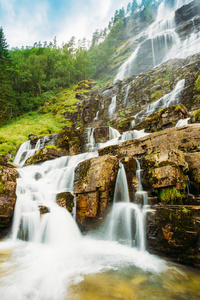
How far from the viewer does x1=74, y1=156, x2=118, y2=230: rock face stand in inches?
217

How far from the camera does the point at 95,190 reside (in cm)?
566

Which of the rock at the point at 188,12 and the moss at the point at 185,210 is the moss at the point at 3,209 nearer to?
the moss at the point at 185,210

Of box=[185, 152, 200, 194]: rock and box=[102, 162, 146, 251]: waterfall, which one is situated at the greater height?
box=[185, 152, 200, 194]: rock

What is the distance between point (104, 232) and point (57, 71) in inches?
1512

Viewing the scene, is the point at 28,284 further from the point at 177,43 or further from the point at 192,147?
the point at 177,43

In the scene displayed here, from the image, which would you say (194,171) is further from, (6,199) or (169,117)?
(6,199)

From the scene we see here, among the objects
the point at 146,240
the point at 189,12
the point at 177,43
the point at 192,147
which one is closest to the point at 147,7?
the point at 189,12

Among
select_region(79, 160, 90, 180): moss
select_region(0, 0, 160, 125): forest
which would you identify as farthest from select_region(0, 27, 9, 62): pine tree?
select_region(79, 160, 90, 180): moss

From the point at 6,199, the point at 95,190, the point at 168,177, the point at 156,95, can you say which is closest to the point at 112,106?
the point at 156,95

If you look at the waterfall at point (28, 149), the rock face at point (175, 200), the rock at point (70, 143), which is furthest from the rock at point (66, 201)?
the waterfall at point (28, 149)

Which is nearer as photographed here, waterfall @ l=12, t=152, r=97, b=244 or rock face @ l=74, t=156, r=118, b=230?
waterfall @ l=12, t=152, r=97, b=244

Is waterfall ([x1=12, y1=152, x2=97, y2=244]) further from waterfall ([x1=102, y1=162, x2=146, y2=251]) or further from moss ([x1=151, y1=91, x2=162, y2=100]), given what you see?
moss ([x1=151, y1=91, x2=162, y2=100])

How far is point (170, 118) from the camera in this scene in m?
10.1

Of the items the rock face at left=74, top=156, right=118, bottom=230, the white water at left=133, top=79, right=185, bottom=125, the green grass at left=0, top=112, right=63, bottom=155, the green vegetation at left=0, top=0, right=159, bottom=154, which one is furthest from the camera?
the green vegetation at left=0, top=0, right=159, bottom=154
